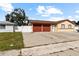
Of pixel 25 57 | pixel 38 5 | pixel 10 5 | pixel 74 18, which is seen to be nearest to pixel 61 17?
pixel 74 18

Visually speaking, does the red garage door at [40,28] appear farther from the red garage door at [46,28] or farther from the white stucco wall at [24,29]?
the white stucco wall at [24,29]

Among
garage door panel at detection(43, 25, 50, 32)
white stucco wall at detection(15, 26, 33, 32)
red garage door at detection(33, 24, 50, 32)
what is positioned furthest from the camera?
garage door panel at detection(43, 25, 50, 32)

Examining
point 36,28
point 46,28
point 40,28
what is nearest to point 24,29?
point 36,28

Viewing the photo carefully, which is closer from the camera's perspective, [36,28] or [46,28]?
[36,28]

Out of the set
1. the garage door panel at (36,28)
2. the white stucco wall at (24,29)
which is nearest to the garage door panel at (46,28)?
the garage door panel at (36,28)

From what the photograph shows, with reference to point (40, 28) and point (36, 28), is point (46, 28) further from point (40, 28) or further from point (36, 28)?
point (36, 28)

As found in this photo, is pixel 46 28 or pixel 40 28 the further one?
pixel 46 28

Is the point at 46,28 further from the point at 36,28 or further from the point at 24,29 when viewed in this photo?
the point at 24,29

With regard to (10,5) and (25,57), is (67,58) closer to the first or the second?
(25,57)

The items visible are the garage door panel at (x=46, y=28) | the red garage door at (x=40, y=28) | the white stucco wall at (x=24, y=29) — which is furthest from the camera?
the garage door panel at (x=46, y=28)

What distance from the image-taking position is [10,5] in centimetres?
971

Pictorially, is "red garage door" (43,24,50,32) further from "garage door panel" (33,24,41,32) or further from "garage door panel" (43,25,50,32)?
"garage door panel" (33,24,41,32)

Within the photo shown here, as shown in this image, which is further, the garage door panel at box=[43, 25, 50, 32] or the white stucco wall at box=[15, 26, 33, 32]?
the garage door panel at box=[43, 25, 50, 32]

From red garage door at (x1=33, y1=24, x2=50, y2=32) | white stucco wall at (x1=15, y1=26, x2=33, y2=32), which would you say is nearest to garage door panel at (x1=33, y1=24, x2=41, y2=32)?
red garage door at (x1=33, y1=24, x2=50, y2=32)
